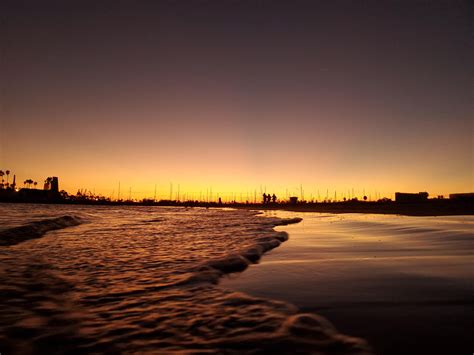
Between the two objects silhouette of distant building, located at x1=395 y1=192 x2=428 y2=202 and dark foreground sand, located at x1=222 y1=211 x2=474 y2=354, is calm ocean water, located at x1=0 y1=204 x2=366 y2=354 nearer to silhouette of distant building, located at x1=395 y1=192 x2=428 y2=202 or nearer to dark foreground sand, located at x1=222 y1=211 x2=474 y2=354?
dark foreground sand, located at x1=222 y1=211 x2=474 y2=354

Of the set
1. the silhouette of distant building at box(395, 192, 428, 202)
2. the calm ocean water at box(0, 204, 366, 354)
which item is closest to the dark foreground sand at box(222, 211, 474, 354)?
the calm ocean water at box(0, 204, 366, 354)

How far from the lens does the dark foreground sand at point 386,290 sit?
2.25m

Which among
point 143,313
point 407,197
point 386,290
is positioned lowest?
point 143,313

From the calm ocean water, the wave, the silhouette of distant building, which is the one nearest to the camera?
the calm ocean water

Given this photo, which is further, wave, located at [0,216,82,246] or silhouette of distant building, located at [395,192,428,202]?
silhouette of distant building, located at [395,192,428,202]

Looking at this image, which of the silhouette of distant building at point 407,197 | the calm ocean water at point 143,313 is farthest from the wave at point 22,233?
the silhouette of distant building at point 407,197

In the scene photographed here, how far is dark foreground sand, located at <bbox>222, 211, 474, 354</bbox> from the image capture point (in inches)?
88.5

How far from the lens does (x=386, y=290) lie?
11.2ft

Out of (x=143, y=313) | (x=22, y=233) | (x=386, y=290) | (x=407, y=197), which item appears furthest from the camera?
(x=407, y=197)

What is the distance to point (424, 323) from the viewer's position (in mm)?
2451

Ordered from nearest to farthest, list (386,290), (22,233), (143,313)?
(143,313) < (386,290) < (22,233)

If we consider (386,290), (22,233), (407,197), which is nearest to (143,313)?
(386,290)

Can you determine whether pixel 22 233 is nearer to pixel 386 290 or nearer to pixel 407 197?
pixel 386 290

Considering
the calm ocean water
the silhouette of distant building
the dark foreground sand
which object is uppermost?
the silhouette of distant building
